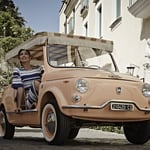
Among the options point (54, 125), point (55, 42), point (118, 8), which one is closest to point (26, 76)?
point (55, 42)

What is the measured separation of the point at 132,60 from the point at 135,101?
8.05 meters

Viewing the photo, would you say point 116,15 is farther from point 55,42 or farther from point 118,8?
point 55,42

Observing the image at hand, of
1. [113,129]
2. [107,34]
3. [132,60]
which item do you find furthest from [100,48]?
[107,34]

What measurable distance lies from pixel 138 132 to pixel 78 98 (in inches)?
62.1

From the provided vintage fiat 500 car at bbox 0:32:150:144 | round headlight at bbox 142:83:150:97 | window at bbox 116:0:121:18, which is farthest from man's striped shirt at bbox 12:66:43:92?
window at bbox 116:0:121:18

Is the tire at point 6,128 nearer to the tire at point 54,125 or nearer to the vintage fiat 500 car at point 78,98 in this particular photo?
the vintage fiat 500 car at point 78,98

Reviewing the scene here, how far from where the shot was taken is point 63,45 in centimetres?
803

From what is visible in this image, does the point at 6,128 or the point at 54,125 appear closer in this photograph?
the point at 54,125

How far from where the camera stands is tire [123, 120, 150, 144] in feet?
24.2

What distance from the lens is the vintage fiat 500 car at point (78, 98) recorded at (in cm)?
655

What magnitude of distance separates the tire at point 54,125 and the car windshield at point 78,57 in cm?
95

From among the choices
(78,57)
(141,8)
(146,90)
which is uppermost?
(141,8)

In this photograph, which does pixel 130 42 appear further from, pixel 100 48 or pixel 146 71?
pixel 100 48

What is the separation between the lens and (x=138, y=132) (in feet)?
24.7
